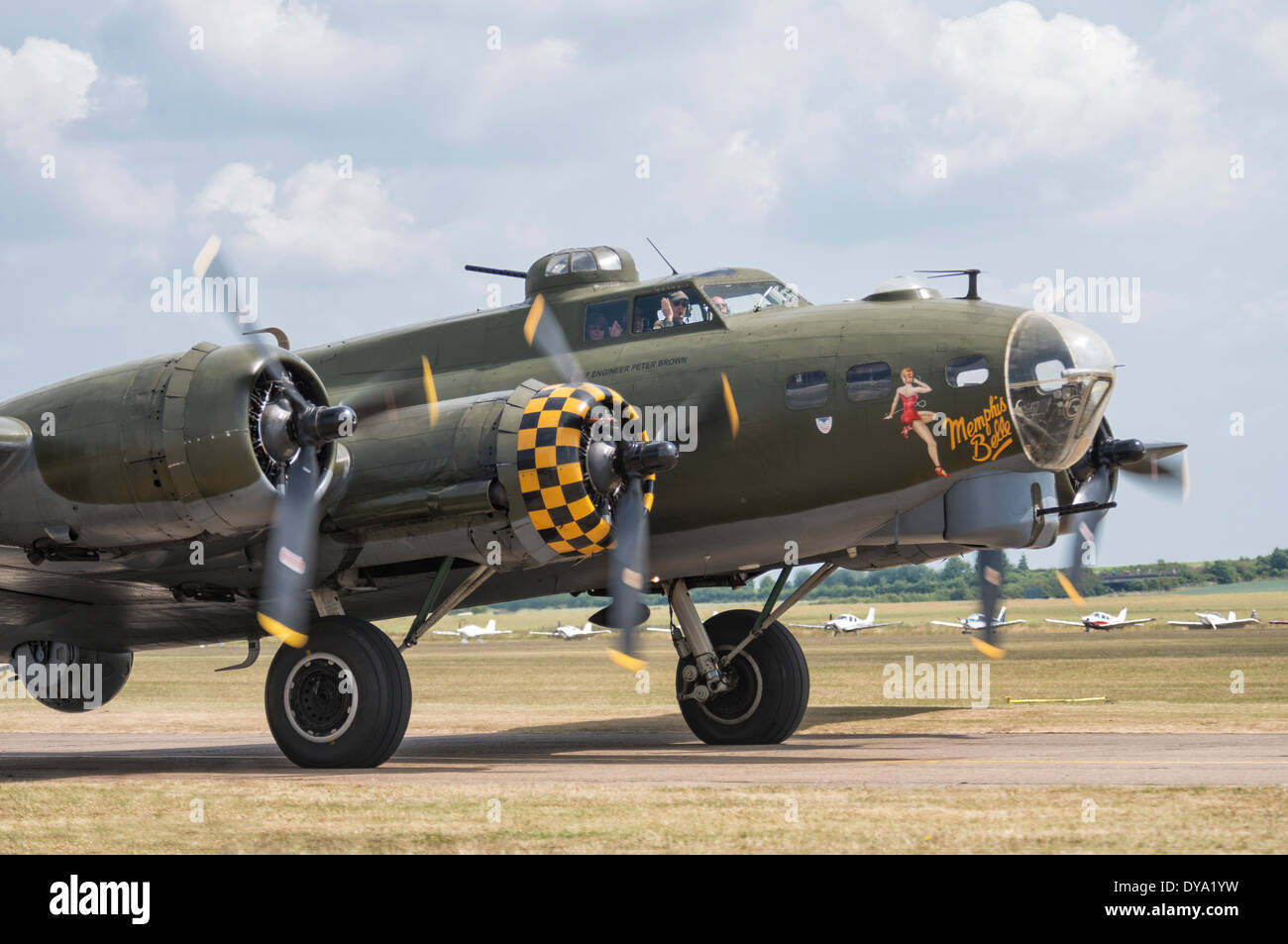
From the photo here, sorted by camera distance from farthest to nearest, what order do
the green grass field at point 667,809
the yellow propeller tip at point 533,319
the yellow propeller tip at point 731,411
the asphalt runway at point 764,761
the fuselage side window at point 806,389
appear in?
the yellow propeller tip at point 533,319
the yellow propeller tip at point 731,411
the fuselage side window at point 806,389
the asphalt runway at point 764,761
the green grass field at point 667,809

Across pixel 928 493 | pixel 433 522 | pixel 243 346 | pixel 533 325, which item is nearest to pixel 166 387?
pixel 243 346

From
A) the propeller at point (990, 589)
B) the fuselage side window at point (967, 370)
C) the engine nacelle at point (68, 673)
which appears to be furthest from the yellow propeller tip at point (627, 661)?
the engine nacelle at point (68, 673)

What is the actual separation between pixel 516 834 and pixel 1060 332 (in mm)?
9410

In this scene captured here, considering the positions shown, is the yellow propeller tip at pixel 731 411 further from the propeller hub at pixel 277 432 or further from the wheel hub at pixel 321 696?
the wheel hub at pixel 321 696

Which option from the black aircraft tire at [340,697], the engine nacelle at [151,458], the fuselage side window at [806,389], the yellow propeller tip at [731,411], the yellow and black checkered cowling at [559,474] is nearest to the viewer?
the engine nacelle at [151,458]

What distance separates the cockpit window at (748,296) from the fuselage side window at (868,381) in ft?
6.79

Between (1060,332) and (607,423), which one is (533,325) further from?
(1060,332)

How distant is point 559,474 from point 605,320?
3.99 metres

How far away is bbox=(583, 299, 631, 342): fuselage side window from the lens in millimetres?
18625

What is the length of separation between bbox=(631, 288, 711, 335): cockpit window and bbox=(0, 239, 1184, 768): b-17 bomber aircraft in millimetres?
31

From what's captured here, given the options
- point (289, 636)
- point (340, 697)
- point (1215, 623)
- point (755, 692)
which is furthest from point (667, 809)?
point (1215, 623)

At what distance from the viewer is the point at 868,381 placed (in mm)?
16547

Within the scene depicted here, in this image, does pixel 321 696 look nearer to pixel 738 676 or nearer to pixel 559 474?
pixel 559 474

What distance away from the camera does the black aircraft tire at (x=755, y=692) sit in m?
20.3
